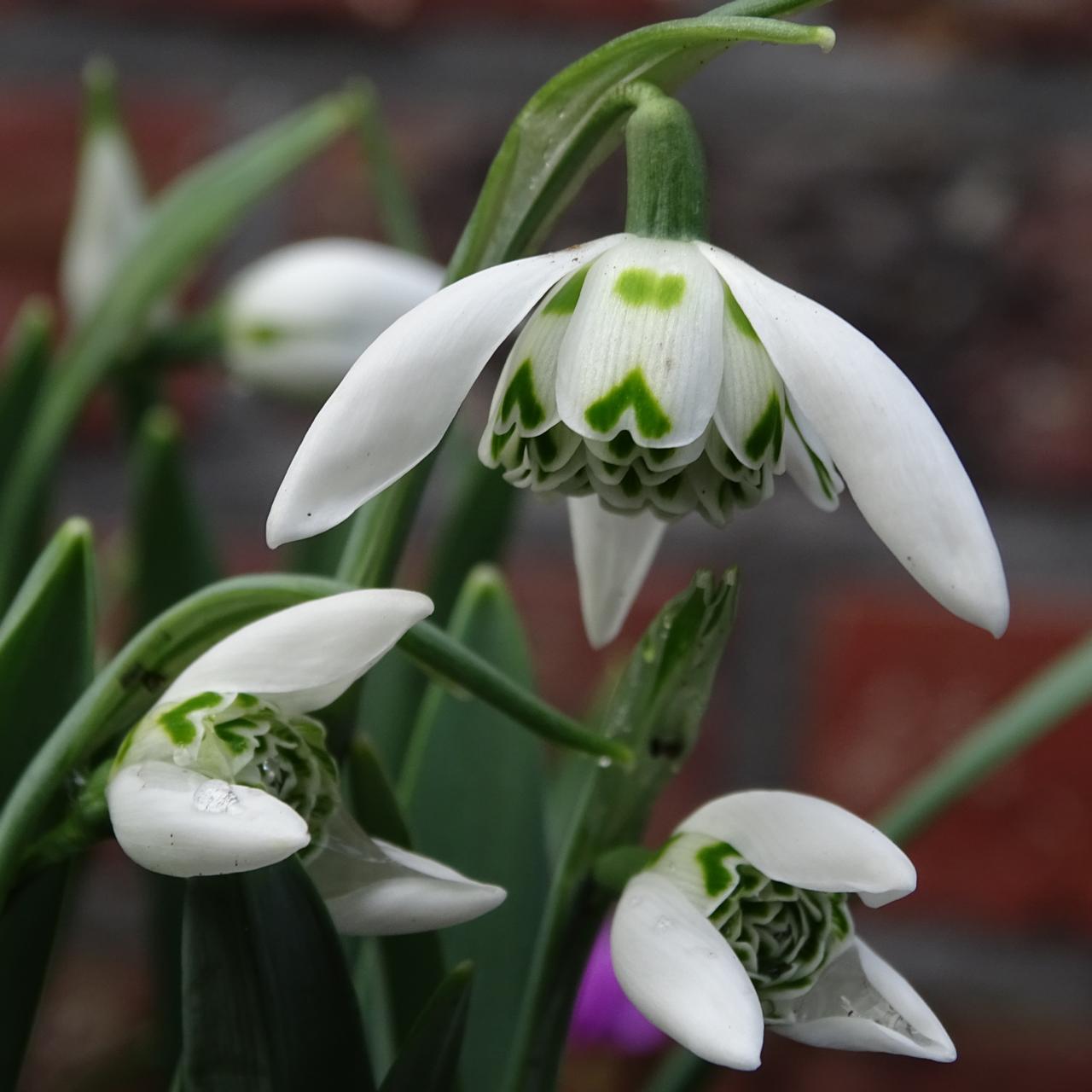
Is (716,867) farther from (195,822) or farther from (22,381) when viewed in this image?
(22,381)

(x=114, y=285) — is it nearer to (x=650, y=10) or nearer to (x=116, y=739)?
(x=116, y=739)

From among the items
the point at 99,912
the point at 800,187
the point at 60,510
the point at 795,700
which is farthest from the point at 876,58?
the point at 99,912

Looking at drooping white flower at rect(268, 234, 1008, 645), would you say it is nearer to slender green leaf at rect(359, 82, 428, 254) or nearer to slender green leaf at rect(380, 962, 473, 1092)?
slender green leaf at rect(380, 962, 473, 1092)

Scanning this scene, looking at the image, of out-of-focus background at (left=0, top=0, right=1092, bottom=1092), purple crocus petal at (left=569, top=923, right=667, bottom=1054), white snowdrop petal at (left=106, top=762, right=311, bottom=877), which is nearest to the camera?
white snowdrop petal at (left=106, top=762, right=311, bottom=877)

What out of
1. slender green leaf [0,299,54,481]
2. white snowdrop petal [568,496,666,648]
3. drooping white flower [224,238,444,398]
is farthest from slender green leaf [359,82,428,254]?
white snowdrop petal [568,496,666,648]

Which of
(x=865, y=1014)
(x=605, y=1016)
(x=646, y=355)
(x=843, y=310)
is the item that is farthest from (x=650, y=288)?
(x=843, y=310)

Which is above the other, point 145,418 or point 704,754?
point 145,418

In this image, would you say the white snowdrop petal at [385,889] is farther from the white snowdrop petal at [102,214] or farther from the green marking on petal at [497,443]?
the white snowdrop petal at [102,214]
